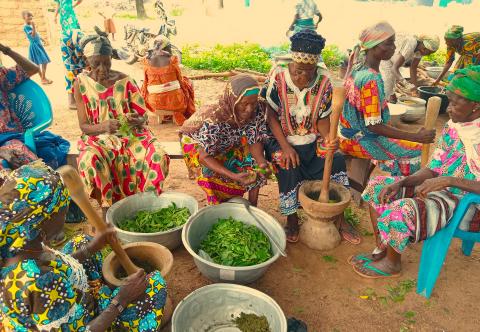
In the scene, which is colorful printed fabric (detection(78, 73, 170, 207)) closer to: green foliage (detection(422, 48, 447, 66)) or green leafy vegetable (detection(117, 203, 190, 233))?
green leafy vegetable (detection(117, 203, 190, 233))

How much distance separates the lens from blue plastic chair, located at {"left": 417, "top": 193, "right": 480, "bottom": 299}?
2547 millimetres

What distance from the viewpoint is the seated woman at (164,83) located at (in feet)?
18.1

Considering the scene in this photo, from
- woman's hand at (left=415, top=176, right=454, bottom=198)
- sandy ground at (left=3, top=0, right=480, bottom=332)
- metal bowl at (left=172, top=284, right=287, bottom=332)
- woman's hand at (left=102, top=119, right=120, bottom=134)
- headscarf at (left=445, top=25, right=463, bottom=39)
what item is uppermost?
headscarf at (left=445, top=25, right=463, bottom=39)

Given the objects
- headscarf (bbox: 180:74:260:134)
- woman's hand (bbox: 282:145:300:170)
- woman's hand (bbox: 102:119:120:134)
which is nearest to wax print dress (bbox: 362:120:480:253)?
woman's hand (bbox: 282:145:300:170)

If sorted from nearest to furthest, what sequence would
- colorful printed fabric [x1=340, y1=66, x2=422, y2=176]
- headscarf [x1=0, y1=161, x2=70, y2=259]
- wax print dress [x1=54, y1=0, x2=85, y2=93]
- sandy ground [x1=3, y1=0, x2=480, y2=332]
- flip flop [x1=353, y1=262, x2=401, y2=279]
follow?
headscarf [x1=0, y1=161, x2=70, y2=259]
sandy ground [x1=3, y1=0, x2=480, y2=332]
flip flop [x1=353, y1=262, x2=401, y2=279]
colorful printed fabric [x1=340, y1=66, x2=422, y2=176]
wax print dress [x1=54, y1=0, x2=85, y2=93]

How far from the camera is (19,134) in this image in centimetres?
339

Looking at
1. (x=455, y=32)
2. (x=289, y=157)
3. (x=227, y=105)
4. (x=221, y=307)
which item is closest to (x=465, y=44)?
(x=455, y=32)

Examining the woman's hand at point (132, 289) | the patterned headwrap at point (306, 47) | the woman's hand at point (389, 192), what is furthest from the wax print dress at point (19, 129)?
the woman's hand at point (389, 192)

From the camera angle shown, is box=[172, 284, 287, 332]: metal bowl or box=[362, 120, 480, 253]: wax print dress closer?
box=[172, 284, 287, 332]: metal bowl

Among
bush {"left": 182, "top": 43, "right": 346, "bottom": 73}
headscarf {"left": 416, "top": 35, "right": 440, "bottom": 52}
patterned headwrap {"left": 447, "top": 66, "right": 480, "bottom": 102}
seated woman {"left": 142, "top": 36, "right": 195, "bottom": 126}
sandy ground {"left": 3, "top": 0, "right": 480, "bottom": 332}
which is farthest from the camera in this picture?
bush {"left": 182, "top": 43, "right": 346, "bottom": 73}

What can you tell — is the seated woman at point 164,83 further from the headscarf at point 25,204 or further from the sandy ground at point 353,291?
the headscarf at point 25,204

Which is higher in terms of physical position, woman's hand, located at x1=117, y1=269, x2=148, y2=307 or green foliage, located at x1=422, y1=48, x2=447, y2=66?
woman's hand, located at x1=117, y1=269, x2=148, y2=307

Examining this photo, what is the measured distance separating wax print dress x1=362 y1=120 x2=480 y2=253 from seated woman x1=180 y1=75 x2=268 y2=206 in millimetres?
1124

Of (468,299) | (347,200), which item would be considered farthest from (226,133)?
(468,299)
